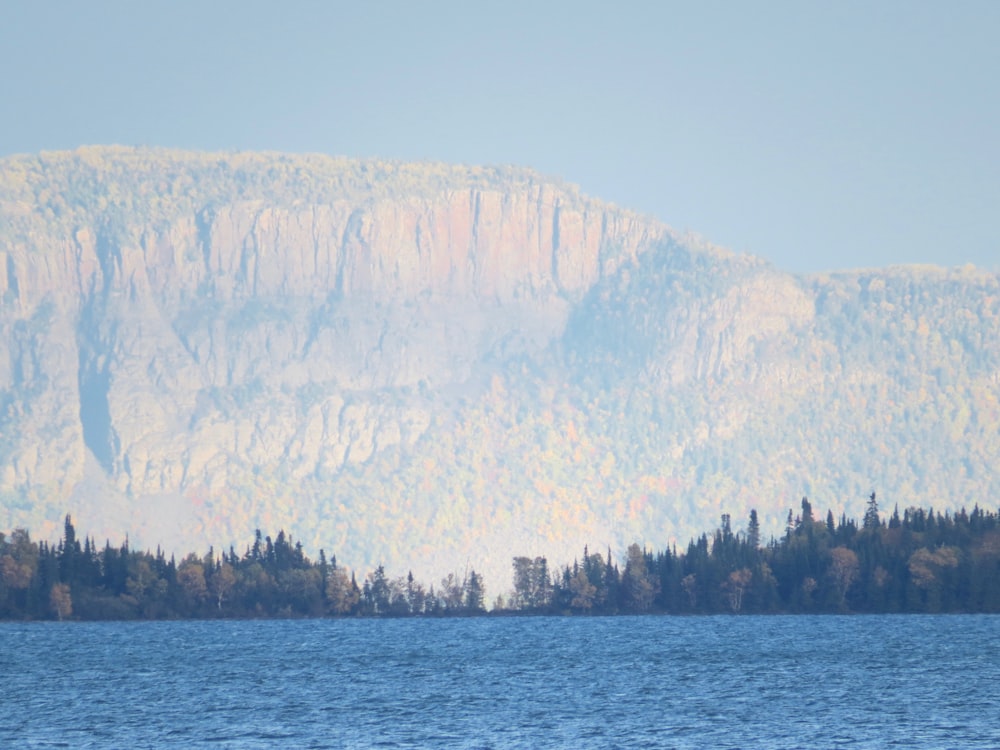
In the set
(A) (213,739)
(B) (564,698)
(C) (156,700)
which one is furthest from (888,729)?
(C) (156,700)

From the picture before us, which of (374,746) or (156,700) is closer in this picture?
(374,746)

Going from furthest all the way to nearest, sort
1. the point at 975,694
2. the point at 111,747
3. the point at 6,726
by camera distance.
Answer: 1. the point at 975,694
2. the point at 6,726
3. the point at 111,747

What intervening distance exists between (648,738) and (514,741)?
12.1 metres

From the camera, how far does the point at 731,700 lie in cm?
19412

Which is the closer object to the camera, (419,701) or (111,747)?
(111,747)

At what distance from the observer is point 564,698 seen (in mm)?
199250

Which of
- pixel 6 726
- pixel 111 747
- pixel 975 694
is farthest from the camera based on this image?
pixel 975 694

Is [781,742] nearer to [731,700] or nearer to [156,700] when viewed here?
[731,700]

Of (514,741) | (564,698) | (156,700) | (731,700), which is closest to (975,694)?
(731,700)

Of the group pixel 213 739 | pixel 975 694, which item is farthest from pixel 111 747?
pixel 975 694

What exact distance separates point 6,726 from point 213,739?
2254 centimetres

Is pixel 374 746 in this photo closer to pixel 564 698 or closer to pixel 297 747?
pixel 297 747

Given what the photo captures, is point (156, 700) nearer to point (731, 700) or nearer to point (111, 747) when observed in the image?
point (111, 747)

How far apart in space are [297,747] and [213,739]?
10.2 m
